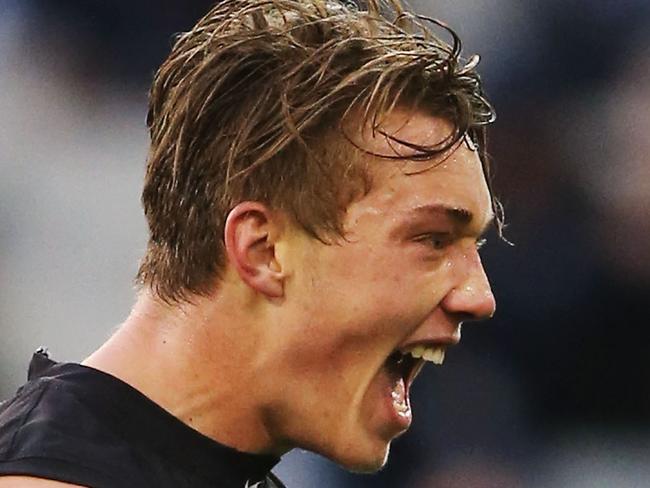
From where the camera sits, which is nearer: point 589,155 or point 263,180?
point 263,180

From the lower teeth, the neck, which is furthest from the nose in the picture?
the neck

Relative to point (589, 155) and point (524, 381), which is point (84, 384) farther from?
point (589, 155)

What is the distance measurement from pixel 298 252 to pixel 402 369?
8.5 inches

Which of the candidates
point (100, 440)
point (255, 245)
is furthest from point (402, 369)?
point (100, 440)

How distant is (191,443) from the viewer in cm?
149

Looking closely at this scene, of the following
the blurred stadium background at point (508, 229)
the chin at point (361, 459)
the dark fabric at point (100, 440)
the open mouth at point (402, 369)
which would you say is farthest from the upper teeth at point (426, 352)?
the blurred stadium background at point (508, 229)

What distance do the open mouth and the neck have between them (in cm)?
16

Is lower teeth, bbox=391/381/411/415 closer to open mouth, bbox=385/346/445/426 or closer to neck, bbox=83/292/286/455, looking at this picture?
open mouth, bbox=385/346/445/426

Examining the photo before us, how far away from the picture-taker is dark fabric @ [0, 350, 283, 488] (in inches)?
53.8

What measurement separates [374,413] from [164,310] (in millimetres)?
277

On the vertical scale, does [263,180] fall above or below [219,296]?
above

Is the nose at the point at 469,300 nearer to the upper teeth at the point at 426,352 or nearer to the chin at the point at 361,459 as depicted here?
the upper teeth at the point at 426,352

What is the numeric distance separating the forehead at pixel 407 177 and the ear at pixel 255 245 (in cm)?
10

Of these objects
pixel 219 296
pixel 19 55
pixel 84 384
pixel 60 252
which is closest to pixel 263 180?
pixel 219 296
